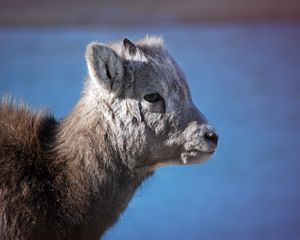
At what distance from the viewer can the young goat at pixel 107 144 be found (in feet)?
9.75

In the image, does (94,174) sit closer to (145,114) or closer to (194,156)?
(145,114)

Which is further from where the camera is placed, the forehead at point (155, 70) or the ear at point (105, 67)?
the forehead at point (155, 70)

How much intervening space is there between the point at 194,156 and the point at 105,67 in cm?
60

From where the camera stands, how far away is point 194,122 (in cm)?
305

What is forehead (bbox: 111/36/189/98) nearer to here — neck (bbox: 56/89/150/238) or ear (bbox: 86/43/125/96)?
ear (bbox: 86/43/125/96)

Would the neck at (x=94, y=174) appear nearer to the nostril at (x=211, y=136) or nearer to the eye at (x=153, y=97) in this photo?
the eye at (x=153, y=97)

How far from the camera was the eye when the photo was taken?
304cm

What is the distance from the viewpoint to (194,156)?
3064mm

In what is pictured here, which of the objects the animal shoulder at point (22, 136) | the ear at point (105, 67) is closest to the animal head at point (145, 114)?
the ear at point (105, 67)

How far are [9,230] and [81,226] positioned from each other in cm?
35

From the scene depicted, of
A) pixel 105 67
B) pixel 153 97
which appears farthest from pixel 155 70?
pixel 105 67

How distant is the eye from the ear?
0.43 ft

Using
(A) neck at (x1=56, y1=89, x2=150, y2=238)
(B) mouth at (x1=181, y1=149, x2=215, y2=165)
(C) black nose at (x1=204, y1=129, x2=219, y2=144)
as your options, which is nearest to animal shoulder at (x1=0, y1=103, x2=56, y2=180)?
(A) neck at (x1=56, y1=89, x2=150, y2=238)

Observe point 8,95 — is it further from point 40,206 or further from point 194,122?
point 194,122
